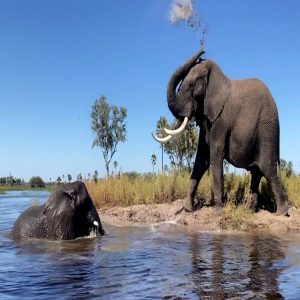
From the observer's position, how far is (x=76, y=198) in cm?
809

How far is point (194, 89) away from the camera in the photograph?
10.5m

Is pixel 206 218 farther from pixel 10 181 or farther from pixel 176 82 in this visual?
pixel 10 181

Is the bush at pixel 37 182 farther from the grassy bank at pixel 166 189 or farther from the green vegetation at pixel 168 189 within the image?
the grassy bank at pixel 166 189

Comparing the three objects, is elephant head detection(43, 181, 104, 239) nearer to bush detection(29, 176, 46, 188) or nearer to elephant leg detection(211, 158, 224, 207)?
elephant leg detection(211, 158, 224, 207)

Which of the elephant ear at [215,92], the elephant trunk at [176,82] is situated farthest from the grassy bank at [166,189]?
the elephant trunk at [176,82]

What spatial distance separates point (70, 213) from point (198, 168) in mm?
3842

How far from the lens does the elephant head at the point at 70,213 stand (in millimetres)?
7977

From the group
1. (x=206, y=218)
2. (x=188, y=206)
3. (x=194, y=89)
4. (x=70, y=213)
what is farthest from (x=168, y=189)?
(x=70, y=213)

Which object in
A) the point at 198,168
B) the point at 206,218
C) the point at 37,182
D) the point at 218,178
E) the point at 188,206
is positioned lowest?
the point at 206,218

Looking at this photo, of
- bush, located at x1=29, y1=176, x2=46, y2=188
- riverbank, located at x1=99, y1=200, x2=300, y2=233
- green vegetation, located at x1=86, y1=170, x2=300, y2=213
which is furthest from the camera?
bush, located at x1=29, y1=176, x2=46, y2=188

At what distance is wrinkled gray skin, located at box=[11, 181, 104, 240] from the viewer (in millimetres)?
7984

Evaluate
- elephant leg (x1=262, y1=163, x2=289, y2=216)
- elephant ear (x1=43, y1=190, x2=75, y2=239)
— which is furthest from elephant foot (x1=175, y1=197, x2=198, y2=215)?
elephant ear (x1=43, y1=190, x2=75, y2=239)

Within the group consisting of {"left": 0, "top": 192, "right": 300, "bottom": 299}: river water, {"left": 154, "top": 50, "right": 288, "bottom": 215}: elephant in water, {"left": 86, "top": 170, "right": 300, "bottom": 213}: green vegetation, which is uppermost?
{"left": 154, "top": 50, "right": 288, "bottom": 215}: elephant in water

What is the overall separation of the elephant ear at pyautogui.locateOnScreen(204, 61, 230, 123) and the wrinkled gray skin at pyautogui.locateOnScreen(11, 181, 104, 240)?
3467 millimetres
